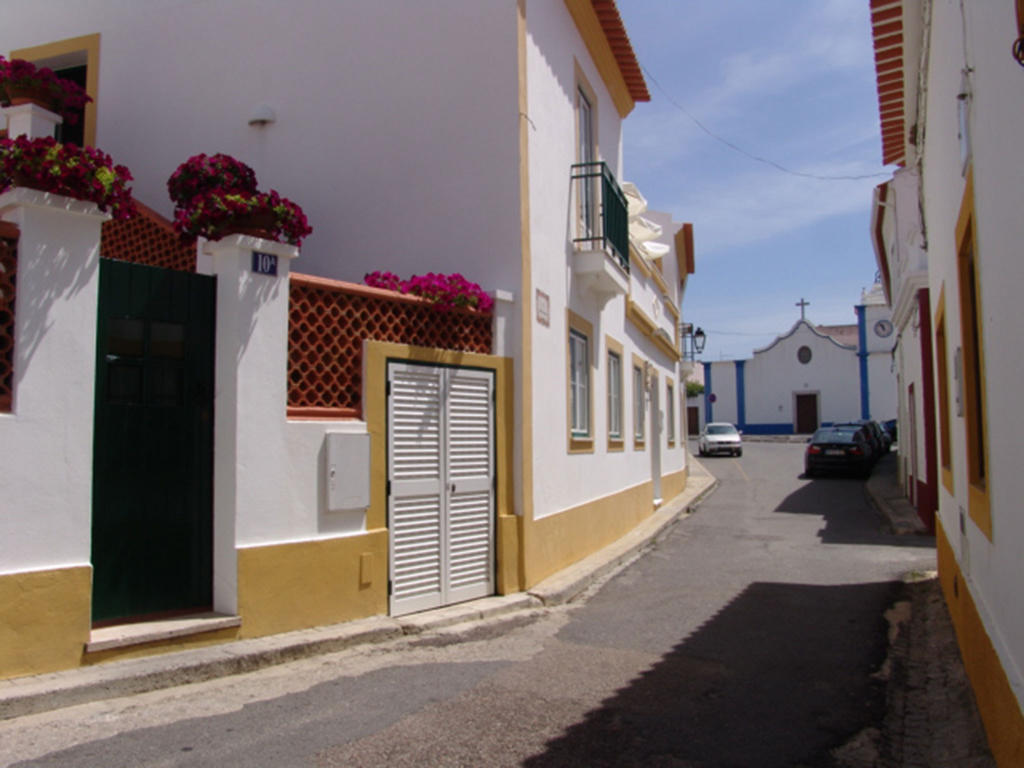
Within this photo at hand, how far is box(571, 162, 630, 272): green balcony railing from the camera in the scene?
428 inches

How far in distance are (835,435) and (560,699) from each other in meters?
22.7

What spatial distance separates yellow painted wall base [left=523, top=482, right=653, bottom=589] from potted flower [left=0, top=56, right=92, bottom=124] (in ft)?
17.5

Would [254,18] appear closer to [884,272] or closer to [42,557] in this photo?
[42,557]

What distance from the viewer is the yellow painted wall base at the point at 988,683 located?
362 cm

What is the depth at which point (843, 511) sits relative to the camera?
17.6 m

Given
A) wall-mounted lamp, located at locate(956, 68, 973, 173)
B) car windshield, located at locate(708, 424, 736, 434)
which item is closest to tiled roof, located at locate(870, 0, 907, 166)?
wall-mounted lamp, located at locate(956, 68, 973, 173)

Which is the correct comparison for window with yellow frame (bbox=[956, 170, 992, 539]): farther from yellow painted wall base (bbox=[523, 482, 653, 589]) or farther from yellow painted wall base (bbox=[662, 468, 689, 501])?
yellow painted wall base (bbox=[662, 468, 689, 501])


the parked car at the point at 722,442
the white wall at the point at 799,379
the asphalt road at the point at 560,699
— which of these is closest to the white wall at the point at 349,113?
the asphalt road at the point at 560,699

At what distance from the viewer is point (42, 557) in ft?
16.9

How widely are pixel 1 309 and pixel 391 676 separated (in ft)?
10.6

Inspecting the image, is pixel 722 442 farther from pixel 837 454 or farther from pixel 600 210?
pixel 600 210

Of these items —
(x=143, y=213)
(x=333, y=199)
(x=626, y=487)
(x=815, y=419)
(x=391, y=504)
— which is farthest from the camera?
(x=815, y=419)

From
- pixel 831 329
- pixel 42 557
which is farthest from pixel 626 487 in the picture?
pixel 831 329

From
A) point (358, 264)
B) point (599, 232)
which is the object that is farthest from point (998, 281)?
point (599, 232)
